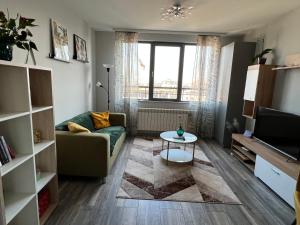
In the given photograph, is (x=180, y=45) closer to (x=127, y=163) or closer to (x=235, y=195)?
(x=127, y=163)

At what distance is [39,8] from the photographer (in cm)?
229

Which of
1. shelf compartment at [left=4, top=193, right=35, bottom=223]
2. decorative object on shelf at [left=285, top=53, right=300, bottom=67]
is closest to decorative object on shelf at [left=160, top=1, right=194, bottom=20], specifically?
decorative object on shelf at [left=285, top=53, right=300, bottom=67]

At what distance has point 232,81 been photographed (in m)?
3.92

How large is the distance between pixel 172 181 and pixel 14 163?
189 cm

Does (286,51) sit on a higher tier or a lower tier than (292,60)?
higher

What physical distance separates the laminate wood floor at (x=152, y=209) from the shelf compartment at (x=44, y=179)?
0.37 m

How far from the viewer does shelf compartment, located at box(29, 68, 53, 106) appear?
1.84 metres

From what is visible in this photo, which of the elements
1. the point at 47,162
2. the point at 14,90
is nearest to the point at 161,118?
the point at 47,162

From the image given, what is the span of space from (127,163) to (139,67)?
2.35 m

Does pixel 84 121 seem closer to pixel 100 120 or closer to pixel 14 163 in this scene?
pixel 100 120

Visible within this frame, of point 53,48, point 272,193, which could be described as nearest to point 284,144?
point 272,193

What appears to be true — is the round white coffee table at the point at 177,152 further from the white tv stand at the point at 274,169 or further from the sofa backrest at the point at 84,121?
the sofa backrest at the point at 84,121

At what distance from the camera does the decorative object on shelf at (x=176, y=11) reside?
2.76m

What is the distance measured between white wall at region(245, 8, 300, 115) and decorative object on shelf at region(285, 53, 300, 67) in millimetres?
106
